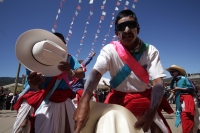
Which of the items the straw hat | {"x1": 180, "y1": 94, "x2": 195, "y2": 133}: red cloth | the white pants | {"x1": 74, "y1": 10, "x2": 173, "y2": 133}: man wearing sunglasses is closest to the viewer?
{"x1": 74, "y1": 10, "x2": 173, "y2": 133}: man wearing sunglasses

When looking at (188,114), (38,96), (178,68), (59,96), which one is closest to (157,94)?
(59,96)

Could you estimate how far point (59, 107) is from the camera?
2.62 m

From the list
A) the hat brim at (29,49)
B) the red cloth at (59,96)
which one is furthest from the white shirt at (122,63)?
the red cloth at (59,96)

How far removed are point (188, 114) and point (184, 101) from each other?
36 cm

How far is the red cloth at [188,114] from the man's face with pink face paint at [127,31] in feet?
12.9

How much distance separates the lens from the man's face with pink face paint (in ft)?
5.53

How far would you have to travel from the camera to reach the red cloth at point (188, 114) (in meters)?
4.77

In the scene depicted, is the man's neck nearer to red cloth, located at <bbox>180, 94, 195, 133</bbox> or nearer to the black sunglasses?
the black sunglasses

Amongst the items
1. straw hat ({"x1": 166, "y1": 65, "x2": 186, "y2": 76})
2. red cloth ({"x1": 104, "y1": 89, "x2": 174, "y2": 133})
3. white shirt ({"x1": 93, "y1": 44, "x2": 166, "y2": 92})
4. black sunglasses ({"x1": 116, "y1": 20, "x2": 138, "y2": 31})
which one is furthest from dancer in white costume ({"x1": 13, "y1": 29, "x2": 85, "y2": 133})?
straw hat ({"x1": 166, "y1": 65, "x2": 186, "y2": 76})

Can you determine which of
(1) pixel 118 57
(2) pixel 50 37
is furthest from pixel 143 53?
(2) pixel 50 37

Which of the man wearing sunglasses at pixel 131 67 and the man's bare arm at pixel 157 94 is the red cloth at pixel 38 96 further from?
the man's bare arm at pixel 157 94

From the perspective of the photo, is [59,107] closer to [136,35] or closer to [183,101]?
[136,35]

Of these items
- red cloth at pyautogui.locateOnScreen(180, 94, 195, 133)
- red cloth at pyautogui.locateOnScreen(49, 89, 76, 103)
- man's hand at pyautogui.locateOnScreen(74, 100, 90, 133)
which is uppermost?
man's hand at pyautogui.locateOnScreen(74, 100, 90, 133)

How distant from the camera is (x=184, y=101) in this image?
5137 mm
